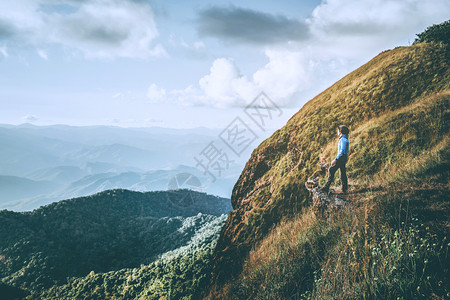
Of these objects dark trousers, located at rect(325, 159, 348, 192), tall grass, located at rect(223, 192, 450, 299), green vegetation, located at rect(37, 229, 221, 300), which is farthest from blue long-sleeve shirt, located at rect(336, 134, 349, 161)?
green vegetation, located at rect(37, 229, 221, 300)

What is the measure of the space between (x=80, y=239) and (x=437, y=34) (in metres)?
33.5

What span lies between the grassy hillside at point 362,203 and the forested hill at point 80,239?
769 centimetres

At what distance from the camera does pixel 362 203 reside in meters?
6.71

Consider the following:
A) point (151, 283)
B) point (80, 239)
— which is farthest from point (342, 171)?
point (80, 239)

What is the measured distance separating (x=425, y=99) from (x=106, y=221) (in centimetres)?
3230

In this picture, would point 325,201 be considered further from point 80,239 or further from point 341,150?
point 80,239

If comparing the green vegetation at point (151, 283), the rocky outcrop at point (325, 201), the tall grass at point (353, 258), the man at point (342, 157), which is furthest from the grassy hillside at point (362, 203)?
the green vegetation at point (151, 283)

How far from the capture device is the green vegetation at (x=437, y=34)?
462 inches

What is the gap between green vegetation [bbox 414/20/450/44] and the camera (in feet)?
38.5

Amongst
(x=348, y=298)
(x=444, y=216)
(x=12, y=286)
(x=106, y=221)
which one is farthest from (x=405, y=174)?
(x=106, y=221)

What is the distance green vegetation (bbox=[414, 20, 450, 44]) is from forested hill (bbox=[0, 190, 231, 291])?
18.1 m

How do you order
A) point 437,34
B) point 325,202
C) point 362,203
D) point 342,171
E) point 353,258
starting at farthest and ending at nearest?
1. point 437,34
2. point 325,202
3. point 342,171
4. point 362,203
5. point 353,258

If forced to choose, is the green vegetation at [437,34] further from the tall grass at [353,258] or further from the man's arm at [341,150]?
the tall grass at [353,258]

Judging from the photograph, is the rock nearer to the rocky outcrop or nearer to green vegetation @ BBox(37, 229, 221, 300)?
the rocky outcrop
